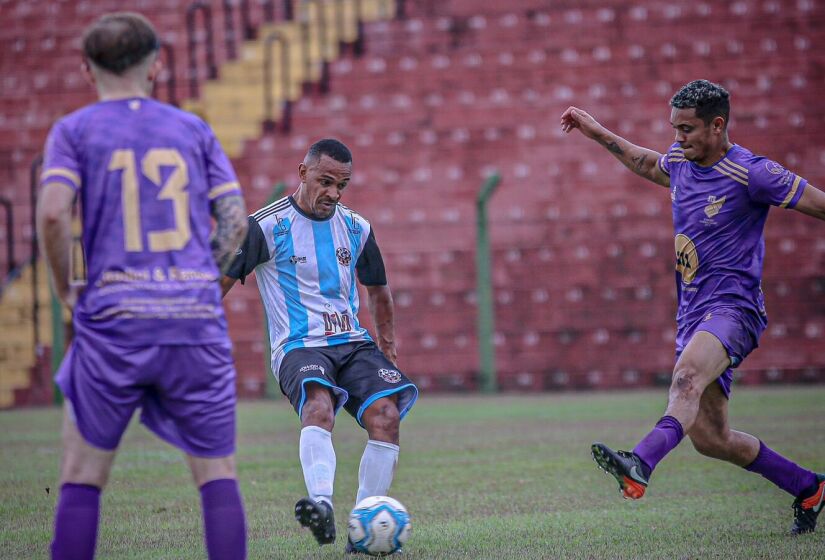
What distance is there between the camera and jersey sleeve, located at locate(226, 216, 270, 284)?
546 cm

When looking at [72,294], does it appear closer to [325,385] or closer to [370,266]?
[325,385]

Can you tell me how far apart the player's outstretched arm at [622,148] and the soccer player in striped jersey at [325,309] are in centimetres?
123

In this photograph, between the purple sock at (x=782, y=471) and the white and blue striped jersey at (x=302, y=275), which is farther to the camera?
the purple sock at (x=782, y=471)

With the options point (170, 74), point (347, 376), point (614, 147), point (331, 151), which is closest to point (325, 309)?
point (347, 376)

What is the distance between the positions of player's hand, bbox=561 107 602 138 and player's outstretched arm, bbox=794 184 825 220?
3.76ft

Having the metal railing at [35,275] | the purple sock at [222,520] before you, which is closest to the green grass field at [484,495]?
the purple sock at [222,520]

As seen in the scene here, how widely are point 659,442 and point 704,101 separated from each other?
1630 millimetres

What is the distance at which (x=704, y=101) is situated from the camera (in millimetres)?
5496

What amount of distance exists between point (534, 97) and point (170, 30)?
266 inches

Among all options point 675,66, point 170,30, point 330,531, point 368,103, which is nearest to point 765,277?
point 675,66

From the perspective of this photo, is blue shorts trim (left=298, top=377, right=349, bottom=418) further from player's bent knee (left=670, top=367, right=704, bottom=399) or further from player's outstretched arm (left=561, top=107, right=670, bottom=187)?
player's outstretched arm (left=561, top=107, right=670, bottom=187)

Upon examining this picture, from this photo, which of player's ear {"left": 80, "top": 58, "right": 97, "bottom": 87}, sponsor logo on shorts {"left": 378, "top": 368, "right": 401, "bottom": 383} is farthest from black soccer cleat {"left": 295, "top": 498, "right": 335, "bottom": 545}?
player's ear {"left": 80, "top": 58, "right": 97, "bottom": 87}

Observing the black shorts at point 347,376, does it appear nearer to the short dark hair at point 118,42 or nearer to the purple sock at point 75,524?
the purple sock at point 75,524

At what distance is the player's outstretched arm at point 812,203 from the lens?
533 cm
